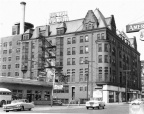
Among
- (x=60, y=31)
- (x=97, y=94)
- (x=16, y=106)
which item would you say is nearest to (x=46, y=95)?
(x=97, y=94)

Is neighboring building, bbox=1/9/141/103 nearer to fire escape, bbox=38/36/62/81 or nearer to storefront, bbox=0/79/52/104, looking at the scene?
fire escape, bbox=38/36/62/81

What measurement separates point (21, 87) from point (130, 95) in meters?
44.7

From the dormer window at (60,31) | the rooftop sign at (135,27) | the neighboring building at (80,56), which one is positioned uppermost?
the dormer window at (60,31)

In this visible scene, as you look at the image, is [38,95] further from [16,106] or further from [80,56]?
[16,106]

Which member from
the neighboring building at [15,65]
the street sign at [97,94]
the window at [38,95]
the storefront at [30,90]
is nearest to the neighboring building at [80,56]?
the street sign at [97,94]

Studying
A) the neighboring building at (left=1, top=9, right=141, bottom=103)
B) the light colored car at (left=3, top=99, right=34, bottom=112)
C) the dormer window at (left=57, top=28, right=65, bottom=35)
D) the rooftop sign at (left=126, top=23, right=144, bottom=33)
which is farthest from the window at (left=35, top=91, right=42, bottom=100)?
the rooftop sign at (left=126, top=23, right=144, bottom=33)

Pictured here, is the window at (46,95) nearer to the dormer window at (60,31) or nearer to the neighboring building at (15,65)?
the neighboring building at (15,65)

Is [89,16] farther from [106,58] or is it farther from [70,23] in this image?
[106,58]

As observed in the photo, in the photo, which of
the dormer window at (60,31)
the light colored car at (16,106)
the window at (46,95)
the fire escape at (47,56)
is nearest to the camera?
the light colored car at (16,106)

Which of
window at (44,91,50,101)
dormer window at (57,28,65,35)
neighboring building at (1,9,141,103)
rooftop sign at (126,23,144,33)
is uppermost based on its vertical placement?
dormer window at (57,28,65,35)

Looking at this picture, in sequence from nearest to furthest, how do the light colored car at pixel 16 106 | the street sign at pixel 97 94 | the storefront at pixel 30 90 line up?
the light colored car at pixel 16 106
the storefront at pixel 30 90
the street sign at pixel 97 94

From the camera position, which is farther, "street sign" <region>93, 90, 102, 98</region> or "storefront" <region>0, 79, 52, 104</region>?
"street sign" <region>93, 90, 102, 98</region>

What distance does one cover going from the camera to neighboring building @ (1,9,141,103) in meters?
66.1

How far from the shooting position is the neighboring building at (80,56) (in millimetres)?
66125
